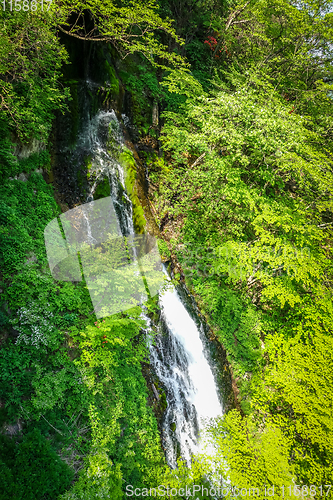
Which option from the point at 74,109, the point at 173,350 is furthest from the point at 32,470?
the point at 74,109

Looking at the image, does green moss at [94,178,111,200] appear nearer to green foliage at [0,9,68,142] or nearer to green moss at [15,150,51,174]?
green moss at [15,150,51,174]

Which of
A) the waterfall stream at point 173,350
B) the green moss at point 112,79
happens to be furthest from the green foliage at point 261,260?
the green moss at point 112,79

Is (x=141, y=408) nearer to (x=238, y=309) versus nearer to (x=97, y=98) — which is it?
(x=238, y=309)

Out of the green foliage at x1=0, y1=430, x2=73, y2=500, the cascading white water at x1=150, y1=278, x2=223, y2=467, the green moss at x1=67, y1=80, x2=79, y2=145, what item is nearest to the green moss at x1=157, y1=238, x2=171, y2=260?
the cascading white water at x1=150, y1=278, x2=223, y2=467

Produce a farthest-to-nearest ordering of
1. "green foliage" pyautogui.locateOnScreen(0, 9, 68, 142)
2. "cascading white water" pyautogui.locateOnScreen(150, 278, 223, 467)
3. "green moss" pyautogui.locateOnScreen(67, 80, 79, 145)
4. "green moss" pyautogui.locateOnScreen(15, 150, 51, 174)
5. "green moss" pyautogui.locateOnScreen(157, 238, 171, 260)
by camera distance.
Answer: "green moss" pyautogui.locateOnScreen(157, 238, 171, 260), "green moss" pyautogui.locateOnScreen(67, 80, 79, 145), "cascading white water" pyautogui.locateOnScreen(150, 278, 223, 467), "green moss" pyautogui.locateOnScreen(15, 150, 51, 174), "green foliage" pyautogui.locateOnScreen(0, 9, 68, 142)

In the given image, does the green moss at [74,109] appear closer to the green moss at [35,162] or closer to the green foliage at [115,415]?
the green moss at [35,162]

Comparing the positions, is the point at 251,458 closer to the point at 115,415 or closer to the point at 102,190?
the point at 115,415

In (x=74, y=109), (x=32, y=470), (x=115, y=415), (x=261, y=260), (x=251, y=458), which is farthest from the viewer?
(x=261, y=260)

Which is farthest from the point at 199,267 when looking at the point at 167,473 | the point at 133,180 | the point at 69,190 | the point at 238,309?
the point at 167,473
